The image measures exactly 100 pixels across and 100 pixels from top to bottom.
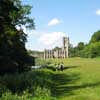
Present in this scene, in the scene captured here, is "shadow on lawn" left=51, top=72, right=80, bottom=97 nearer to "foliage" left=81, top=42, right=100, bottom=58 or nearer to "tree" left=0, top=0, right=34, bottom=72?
"tree" left=0, top=0, right=34, bottom=72

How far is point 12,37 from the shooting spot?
4106 cm

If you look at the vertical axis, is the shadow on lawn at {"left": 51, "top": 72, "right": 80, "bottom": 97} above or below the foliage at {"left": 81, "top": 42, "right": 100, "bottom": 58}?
below

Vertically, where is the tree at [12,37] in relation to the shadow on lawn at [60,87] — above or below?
above

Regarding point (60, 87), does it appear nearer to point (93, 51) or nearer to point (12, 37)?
point (12, 37)

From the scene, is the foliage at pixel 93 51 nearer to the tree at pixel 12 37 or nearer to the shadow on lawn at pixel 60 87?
the tree at pixel 12 37

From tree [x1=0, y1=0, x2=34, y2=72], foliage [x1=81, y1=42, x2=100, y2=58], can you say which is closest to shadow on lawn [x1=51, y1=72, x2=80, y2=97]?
tree [x1=0, y1=0, x2=34, y2=72]

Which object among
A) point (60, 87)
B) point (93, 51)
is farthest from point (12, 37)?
point (93, 51)

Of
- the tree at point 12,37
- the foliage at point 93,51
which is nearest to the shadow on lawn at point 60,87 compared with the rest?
the tree at point 12,37

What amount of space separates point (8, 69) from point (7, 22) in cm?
559

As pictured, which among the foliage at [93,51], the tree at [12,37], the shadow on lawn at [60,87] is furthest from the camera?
the foliage at [93,51]

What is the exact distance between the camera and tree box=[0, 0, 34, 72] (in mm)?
37375

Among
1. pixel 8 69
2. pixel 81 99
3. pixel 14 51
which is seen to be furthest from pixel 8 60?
pixel 81 99

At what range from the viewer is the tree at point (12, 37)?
37.4m

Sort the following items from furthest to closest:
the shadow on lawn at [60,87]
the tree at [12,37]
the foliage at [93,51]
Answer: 1. the foliage at [93,51]
2. the tree at [12,37]
3. the shadow on lawn at [60,87]
